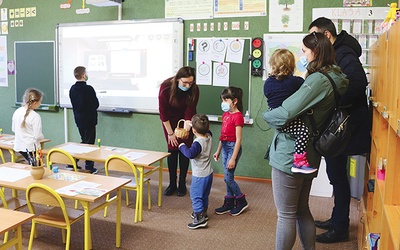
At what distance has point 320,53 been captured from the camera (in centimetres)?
216

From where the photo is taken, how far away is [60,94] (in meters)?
6.06

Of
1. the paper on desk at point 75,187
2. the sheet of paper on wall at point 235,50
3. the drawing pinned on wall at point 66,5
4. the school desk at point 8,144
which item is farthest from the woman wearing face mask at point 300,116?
the drawing pinned on wall at point 66,5

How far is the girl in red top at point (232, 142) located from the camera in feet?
11.8

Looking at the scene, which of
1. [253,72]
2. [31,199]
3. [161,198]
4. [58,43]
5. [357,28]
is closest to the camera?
[31,199]

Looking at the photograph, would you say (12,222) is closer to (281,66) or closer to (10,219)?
(10,219)

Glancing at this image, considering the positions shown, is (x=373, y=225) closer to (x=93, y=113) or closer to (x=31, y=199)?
(x=31, y=199)

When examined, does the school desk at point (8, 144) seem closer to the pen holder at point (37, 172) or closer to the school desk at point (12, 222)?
the pen holder at point (37, 172)

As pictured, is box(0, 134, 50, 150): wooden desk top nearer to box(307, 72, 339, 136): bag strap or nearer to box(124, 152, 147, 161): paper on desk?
box(124, 152, 147, 161): paper on desk

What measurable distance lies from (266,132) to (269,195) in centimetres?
86

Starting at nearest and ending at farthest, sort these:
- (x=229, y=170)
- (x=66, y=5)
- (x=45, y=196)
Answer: (x=45, y=196) < (x=229, y=170) < (x=66, y=5)

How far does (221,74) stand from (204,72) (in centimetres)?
24

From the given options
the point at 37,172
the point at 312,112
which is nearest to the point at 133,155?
the point at 37,172

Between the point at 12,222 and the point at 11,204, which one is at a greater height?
the point at 12,222

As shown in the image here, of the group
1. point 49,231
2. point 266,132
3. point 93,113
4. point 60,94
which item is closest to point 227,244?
point 49,231
